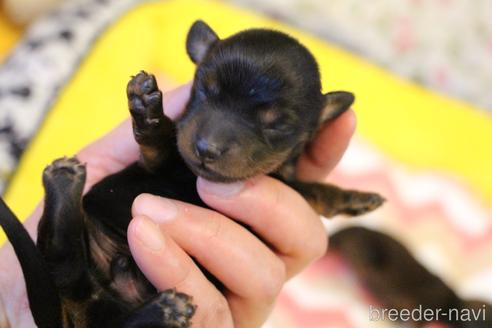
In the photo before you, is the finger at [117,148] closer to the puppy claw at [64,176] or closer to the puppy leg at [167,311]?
the puppy claw at [64,176]

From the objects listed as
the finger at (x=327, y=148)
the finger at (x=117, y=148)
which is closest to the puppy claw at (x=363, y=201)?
the finger at (x=327, y=148)

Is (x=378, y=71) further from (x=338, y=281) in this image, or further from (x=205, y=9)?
(x=338, y=281)

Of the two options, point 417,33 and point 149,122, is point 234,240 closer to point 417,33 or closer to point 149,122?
point 149,122

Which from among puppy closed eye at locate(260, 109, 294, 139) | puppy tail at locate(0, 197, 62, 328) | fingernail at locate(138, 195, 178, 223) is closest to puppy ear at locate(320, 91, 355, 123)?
puppy closed eye at locate(260, 109, 294, 139)

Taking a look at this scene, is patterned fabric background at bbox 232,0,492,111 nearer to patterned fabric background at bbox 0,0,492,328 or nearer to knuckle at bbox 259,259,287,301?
patterned fabric background at bbox 0,0,492,328

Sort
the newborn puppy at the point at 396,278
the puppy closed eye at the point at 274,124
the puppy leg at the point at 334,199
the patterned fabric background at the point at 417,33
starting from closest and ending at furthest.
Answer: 1. the puppy closed eye at the point at 274,124
2. the puppy leg at the point at 334,199
3. the newborn puppy at the point at 396,278
4. the patterned fabric background at the point at 417,33

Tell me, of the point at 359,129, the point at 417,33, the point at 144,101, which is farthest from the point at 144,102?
the point at 417,33
